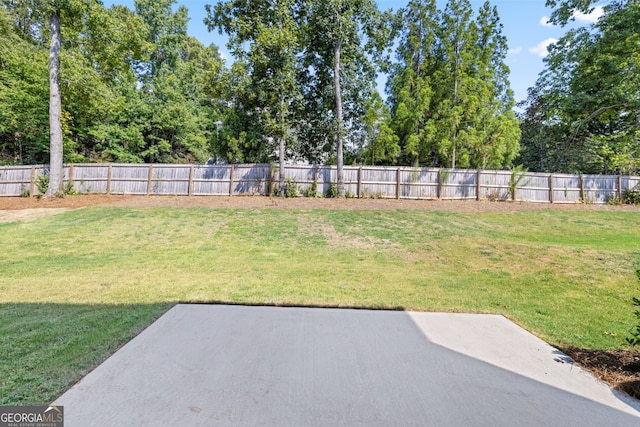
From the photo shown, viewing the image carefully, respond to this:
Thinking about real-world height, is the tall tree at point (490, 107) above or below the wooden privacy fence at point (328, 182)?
above

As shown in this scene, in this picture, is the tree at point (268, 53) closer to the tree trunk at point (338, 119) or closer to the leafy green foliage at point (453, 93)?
the tree trunk at point (338, 119)

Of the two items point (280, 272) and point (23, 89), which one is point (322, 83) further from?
point (23, 89)

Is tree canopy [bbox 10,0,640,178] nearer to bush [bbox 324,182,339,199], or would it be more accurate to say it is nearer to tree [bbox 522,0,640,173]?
tree [bbox 522,0,640,173]

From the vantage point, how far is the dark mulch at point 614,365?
7.07ft

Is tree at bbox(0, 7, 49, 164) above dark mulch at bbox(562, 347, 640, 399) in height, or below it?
above

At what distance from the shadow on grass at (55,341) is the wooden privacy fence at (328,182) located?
10.3 m

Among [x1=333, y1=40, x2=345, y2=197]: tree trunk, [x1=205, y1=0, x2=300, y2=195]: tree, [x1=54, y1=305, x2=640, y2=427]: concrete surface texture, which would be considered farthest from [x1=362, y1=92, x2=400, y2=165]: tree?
[x1=54, y1=305, x2=640, y2=427]: concrete surface texture

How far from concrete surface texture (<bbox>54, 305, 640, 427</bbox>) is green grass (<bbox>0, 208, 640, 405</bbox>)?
0.43 m

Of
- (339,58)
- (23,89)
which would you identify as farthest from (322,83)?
(23,89)

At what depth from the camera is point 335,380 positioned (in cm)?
209

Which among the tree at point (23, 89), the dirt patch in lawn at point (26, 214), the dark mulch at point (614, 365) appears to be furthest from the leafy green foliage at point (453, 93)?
the tree at point (23, 89)

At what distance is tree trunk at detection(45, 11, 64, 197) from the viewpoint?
11984 millimetres

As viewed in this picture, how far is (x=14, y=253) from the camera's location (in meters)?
6.30

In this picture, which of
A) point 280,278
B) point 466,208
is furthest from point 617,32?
point 280,278
